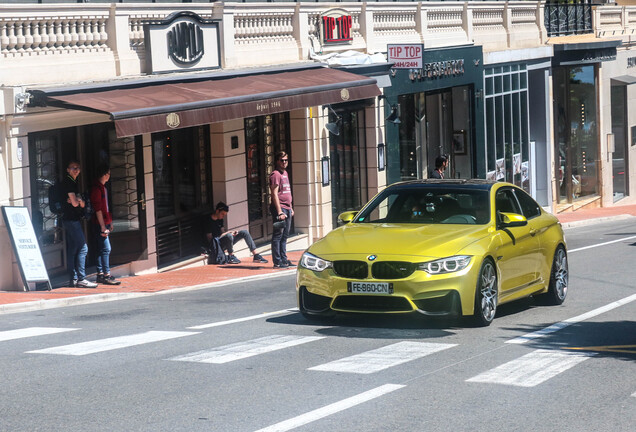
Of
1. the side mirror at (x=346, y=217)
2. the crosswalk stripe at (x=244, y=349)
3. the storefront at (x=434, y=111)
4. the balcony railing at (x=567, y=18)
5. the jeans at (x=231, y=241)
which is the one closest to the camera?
the crosswalk stripe at (x=244, y=349)

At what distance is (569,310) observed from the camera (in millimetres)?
13758

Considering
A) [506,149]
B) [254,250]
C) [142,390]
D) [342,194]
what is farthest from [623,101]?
[142,390]

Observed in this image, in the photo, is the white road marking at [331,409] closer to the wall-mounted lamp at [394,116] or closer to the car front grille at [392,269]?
the car front grille at [392,269]

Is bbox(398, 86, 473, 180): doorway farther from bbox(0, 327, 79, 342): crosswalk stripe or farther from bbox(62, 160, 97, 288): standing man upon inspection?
bbox(0, 327, 79, 342): crosswalk stripe

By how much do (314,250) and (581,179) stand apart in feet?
98.9

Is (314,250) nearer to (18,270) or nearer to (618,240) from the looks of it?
(18,270)

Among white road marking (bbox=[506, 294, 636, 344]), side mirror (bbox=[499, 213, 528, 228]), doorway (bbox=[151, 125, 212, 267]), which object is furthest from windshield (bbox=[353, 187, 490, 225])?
doorway (bbox=[151, 125, 212, 267])

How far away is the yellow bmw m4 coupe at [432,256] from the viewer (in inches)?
448

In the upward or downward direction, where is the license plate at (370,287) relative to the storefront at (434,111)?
downward

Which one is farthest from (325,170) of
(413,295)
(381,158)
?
(413,295)

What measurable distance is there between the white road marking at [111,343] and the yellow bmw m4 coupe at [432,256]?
154 cm

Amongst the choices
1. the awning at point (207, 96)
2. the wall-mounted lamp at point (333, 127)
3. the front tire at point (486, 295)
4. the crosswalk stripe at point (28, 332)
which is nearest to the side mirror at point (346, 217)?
the front tire at point (486, 295)

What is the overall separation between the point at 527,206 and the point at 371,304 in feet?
11.1

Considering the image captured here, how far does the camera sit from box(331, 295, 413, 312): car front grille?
11367 millimetres
